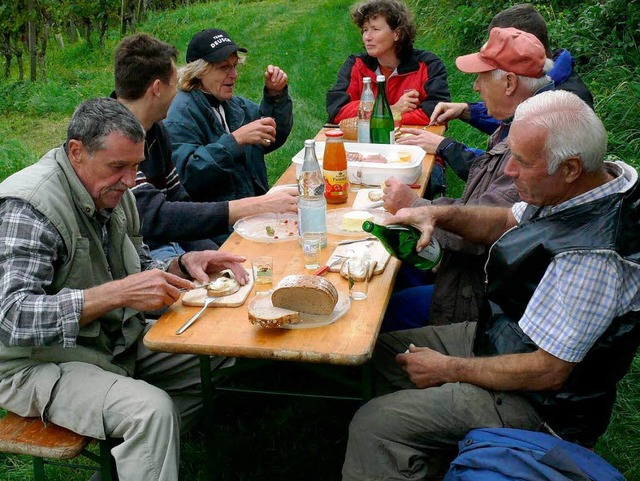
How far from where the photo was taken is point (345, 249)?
2971 mm

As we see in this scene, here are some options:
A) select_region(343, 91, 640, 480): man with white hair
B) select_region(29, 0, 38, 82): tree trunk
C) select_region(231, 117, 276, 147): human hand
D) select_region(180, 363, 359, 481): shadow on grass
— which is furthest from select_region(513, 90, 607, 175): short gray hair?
select_region(29, 0, 38, 82): tree trunk

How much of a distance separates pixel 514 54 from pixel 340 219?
3.62 feet

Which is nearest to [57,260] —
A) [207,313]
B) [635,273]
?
[207,313]

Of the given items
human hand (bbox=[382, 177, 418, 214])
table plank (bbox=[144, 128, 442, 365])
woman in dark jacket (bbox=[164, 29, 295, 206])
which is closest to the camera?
table plank (bbox=[144, 128, 442, 365])

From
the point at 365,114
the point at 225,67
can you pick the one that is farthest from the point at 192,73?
the point at 365,114

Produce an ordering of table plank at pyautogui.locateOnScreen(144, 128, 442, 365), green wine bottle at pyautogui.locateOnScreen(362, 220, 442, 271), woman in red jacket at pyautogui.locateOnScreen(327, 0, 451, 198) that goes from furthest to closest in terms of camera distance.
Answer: woman in red jacket at pyautogui.locateOnScreen(327, 0, 451, 198), green wine bottle at pyautogui.locateOnScreen(362, 220, 442, 271), table plank at pyautogui.locateOnScreen(144, 128, 442, 365)

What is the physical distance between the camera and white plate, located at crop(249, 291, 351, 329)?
242 cm

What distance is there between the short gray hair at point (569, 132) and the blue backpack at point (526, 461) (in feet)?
2.77

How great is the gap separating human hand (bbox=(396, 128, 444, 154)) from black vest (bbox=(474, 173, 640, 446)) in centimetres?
195

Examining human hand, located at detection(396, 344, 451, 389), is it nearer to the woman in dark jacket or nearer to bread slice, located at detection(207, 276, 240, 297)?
bread slice, located at detection(207, 276, 240, 297)

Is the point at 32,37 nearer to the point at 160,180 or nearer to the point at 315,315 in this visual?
the point at 160,180

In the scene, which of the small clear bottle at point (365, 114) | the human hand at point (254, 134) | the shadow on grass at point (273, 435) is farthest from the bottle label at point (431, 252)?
the human hand at point (254, 134)

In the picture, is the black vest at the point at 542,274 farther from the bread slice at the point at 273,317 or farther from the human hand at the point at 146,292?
the human hand at the point at 146,292

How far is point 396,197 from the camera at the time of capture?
3256mm
